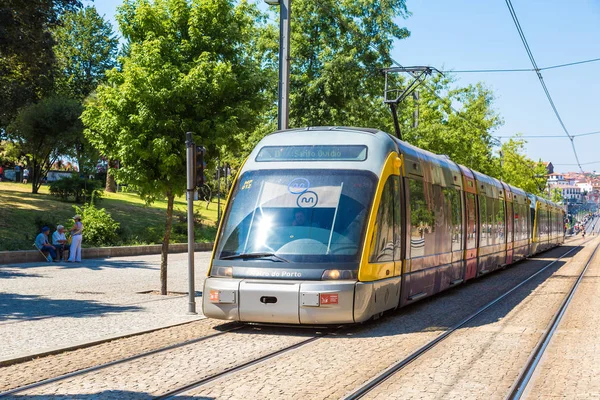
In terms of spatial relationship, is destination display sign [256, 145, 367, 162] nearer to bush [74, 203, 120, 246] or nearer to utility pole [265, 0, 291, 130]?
utility pole [265, 0, 291, 130]

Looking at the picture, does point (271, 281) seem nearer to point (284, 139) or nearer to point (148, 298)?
point (284, 139)

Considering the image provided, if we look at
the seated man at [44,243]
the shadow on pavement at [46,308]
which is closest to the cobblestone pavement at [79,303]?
the shadow on pavement at [46,308]

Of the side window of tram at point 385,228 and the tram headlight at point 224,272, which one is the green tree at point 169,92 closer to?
the tram headlight at point 224,272

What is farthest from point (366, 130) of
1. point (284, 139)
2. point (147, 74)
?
point (147, 74)

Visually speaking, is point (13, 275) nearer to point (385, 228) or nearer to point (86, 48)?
point (385, 228)

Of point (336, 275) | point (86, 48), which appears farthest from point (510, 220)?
point (86, 48)

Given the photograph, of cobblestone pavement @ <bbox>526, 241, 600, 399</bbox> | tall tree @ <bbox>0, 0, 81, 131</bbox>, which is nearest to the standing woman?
tall tree @ <bbox>0, 0, 81, 131</bbox>

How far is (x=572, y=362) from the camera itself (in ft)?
29.2

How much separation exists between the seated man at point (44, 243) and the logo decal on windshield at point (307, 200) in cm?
1651

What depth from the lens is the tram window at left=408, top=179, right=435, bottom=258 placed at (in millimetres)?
13367

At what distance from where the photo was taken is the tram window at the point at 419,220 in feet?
43.9

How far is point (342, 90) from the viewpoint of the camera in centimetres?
3162

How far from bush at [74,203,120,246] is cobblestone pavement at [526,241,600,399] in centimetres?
2082

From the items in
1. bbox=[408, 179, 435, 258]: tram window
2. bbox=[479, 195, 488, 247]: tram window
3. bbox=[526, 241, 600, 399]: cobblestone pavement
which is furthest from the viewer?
bbox=[479, 195, 488, 247]: tram window
